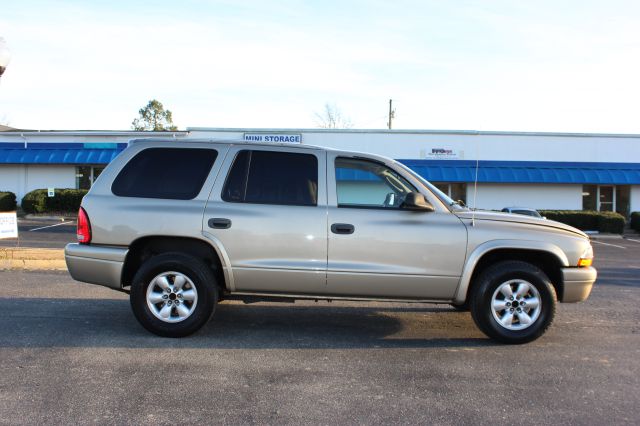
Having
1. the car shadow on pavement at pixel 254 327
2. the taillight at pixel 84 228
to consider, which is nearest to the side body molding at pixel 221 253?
the car shadow on pavement at pixel 254 327

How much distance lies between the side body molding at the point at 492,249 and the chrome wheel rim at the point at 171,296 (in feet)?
8.66

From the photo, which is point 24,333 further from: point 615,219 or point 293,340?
point 615,219

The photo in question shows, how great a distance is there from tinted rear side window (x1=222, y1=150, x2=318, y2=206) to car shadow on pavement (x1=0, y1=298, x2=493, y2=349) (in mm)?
1422

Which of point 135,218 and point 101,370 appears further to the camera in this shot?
point 135,218

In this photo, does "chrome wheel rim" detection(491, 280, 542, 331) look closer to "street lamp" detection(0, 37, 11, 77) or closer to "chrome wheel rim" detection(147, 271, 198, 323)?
"chrome wheel rim" detection(147, 271, 198, 323)

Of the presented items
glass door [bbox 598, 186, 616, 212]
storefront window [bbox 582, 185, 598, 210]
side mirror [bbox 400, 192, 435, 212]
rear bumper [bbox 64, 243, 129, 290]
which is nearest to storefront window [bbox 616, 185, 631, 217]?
glass door [bbox 598, 186, 616, 212]

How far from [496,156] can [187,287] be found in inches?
1006

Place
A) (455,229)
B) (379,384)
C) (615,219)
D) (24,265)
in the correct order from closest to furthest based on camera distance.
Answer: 1. (379,384)
2. (455,229)
3. (24,265)
4. (615,219)

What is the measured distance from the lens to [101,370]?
174 inches

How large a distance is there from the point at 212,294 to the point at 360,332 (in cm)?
167

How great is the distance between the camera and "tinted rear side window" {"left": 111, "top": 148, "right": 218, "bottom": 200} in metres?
5.45

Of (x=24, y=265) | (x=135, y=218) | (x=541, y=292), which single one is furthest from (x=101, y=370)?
Result: (x=24, y=265)

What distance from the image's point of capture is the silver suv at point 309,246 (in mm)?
5227

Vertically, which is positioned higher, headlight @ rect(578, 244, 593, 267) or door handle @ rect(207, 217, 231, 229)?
door handle @ rect(207, 217, 231, 229)
